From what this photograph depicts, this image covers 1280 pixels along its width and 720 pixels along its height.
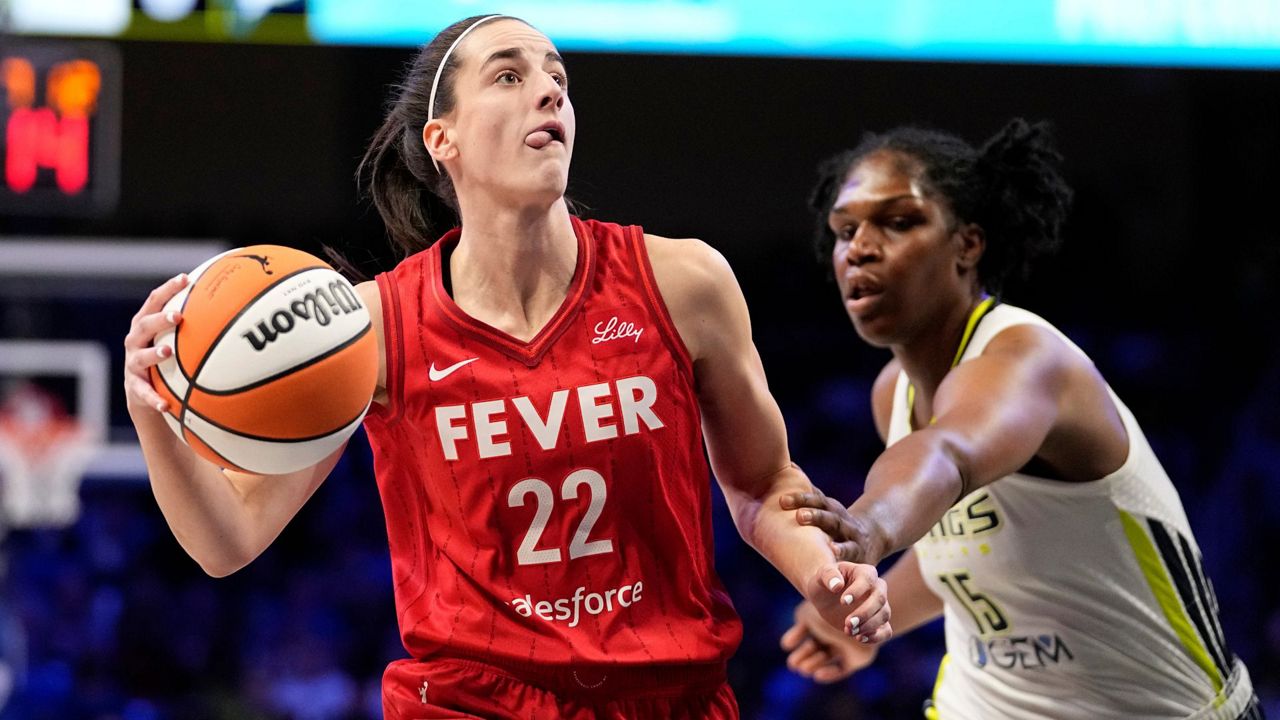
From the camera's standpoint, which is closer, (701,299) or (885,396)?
(701,299)

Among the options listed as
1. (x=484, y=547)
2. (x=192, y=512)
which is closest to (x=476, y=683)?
(x=484, y=547)

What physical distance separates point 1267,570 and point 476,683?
6.28 m

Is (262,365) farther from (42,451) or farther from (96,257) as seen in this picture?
(42,451)

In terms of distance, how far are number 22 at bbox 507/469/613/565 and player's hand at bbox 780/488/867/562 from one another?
274mm

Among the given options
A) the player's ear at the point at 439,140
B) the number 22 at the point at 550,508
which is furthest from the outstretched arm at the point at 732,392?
the player's ear at the point at 439,140

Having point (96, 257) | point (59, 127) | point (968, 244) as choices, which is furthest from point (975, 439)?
point (96, 257)

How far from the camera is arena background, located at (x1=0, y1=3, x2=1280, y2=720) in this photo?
6148mm

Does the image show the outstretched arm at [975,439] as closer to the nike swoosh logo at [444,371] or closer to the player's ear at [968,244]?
the player's ear at [968,244]

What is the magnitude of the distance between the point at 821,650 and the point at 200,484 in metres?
1.49

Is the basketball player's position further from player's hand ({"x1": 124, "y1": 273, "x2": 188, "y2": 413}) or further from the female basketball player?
the female basketball player

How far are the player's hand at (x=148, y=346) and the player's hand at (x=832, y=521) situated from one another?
89 cm

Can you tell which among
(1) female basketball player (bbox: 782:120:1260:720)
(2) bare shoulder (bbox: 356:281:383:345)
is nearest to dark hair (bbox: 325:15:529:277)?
(2) bare shoulder (bbox: 356:281:383:345)

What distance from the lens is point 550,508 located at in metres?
2.11

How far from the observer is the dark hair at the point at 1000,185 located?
9.78ft
